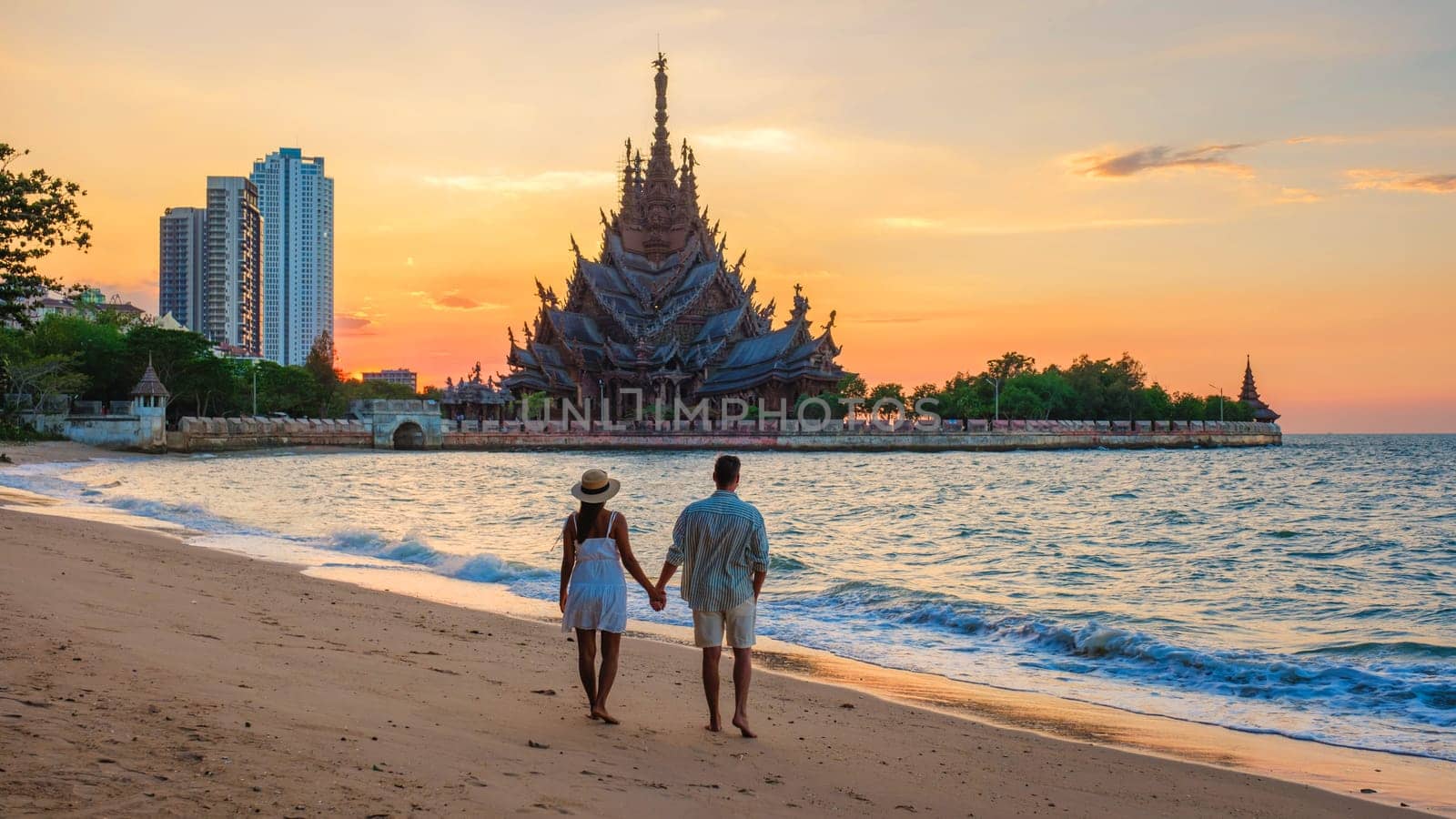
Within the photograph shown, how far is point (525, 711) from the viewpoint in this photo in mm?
6090

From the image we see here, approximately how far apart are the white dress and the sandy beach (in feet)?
1.77

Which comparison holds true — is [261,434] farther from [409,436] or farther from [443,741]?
[443,741]

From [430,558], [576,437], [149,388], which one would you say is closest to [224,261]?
[149,388]

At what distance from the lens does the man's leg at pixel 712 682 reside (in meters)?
6.05

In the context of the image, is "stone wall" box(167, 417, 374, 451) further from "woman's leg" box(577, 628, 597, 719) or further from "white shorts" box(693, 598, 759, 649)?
"white shorts" box(693, 598, 759, 649)

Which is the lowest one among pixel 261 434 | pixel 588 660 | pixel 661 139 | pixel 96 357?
pixel 588 660

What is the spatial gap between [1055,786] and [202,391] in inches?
3031

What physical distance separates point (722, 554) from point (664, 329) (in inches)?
2862

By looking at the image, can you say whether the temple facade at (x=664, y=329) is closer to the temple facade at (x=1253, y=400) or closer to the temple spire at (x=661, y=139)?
the temple spire at (x=661, y=139)

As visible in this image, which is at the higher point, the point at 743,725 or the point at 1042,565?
the point at 743,725

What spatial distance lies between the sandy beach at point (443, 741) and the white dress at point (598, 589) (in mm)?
540

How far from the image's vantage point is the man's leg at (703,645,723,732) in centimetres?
605

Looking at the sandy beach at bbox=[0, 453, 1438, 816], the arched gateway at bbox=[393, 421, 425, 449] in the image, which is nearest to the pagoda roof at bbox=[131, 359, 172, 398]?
the arched gateway at bbox=[393, 421, 425, 449]

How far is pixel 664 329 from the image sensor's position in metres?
78.4
